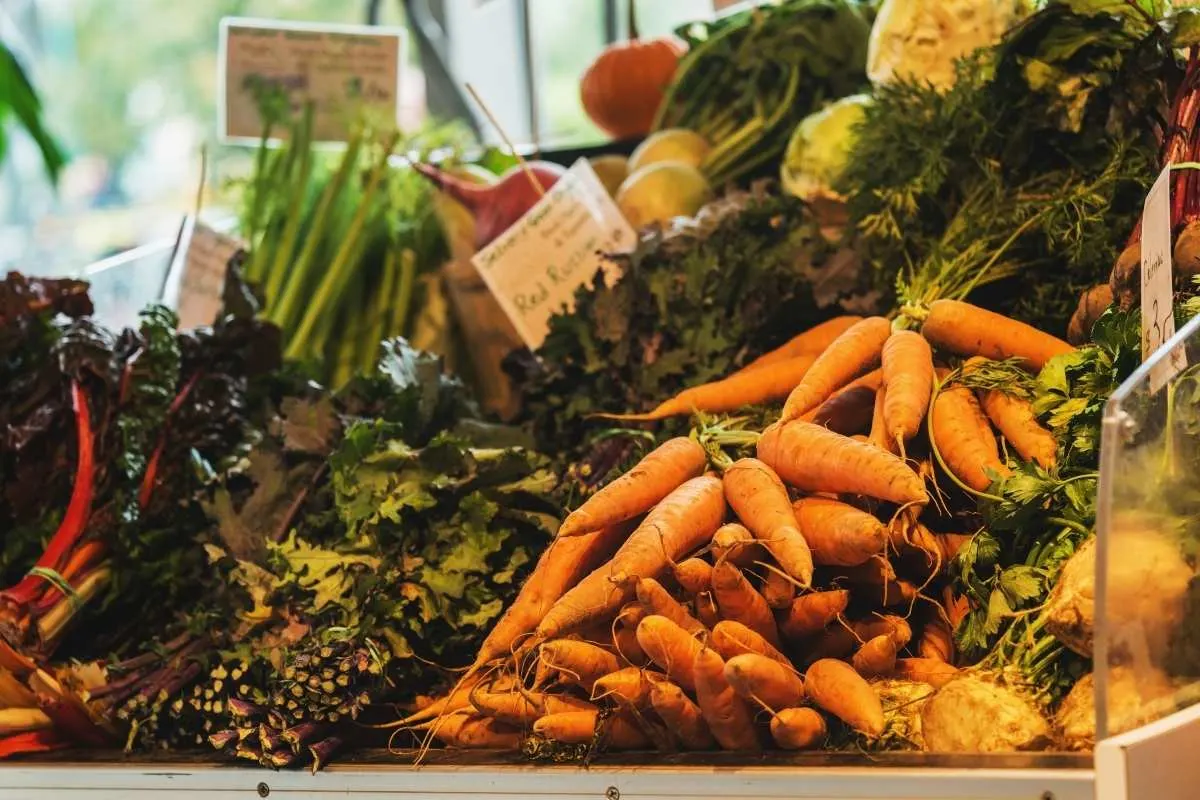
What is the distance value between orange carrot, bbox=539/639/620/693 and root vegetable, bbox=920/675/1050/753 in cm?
37

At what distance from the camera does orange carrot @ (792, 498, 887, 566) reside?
1.30m

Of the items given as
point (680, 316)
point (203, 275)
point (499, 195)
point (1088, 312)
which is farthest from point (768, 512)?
point (203, 275)

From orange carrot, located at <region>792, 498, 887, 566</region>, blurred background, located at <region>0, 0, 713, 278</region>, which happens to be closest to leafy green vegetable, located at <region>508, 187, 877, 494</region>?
orange carrot, located at <region>792, 498, 887, 566</region>

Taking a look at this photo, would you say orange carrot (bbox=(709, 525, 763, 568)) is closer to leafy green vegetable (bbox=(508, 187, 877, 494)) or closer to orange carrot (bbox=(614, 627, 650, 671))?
orange carrot (bbox=(614, 627, 650, 671))

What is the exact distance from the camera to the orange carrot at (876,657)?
1.29 m

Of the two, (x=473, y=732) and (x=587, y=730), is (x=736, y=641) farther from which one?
(x=473, y=732)

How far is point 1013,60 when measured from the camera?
1865 mm

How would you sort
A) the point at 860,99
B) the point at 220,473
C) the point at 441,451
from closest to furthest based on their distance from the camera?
the point at 441,451
the point at 220,473
the point at 860,99

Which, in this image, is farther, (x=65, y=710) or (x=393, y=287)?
(x=393, y=287)

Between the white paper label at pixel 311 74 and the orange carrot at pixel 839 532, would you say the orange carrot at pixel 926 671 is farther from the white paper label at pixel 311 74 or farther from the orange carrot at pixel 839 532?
the white paper label at pixel 311 74

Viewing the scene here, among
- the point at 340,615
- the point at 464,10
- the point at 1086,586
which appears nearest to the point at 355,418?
the point at 340,615

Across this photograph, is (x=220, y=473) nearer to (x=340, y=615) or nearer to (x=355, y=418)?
(x=355, y=418)

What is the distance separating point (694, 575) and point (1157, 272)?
2.05ft

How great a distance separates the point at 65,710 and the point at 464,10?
12.7 ft
